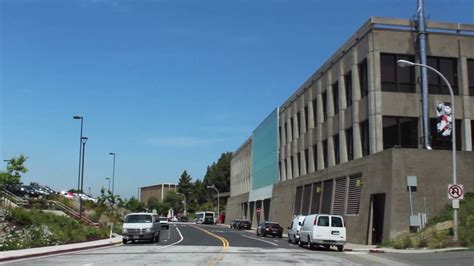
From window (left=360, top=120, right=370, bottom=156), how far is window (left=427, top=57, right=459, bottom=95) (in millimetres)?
5134

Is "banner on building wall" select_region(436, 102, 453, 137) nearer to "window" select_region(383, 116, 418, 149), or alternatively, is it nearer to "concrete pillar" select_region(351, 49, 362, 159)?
"window" select_region(383, 116, 418, 149)

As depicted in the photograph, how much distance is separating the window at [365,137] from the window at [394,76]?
10.7 feet

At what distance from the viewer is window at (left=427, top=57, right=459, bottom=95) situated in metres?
41.3

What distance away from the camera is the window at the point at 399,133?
40719 mm

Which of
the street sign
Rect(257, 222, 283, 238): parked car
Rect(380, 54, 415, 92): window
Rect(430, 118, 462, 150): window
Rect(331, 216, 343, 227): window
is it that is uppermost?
Rect(380, 54, 415, 92): window

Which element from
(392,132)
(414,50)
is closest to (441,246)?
(392,132)

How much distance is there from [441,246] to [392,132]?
44.8 feet

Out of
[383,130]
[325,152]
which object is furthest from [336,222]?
[325,152]

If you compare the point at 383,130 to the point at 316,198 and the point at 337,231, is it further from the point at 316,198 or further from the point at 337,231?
the point at 316,198

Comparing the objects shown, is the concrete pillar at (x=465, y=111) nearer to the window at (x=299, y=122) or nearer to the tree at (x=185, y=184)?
the window at (x=299, y=122)

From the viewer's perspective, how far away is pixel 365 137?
43.1 meters

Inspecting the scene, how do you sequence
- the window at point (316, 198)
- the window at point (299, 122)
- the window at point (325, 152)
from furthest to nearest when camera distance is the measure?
the window at point (299, 122) → the window at point (325, 152) → the window at point (316, 198)

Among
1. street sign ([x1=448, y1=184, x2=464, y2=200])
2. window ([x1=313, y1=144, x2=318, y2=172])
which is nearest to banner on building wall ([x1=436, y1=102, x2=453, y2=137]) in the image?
street sign ([x1=448, y1=184, x2=464, y2=200])

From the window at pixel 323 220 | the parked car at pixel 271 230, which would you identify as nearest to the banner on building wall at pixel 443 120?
the window at pixel 323 220
